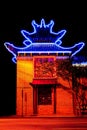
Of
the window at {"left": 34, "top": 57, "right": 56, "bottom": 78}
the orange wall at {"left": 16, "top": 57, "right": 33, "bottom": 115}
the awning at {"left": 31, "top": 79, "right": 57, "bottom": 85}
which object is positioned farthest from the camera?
the orange wall at {"left": 16, "top": 57, "right": 33, "bottom": 115}

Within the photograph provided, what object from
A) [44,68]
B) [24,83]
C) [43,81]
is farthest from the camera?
[24,83]

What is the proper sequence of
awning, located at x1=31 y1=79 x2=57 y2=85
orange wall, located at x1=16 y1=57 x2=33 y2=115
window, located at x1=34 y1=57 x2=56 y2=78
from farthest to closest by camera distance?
1. orange wall, located at x1=16 y1=57 x2=33 y2=115
2. awning, located at x1=31 y1=79 x2=57 y2=85
3. window, located at x1=34 y1=57 x2=56 y2=78

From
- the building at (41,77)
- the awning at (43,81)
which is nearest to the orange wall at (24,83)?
the building at (41,77)

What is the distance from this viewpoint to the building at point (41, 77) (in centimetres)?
3741

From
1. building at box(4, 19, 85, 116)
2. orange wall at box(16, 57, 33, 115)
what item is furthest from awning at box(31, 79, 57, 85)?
orange wall at box(16, 57, 33, 115)

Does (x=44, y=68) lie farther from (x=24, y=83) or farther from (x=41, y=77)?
(x=24, y=83)

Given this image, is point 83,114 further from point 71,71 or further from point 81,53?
point 81,53

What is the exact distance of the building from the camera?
37406 millimetres

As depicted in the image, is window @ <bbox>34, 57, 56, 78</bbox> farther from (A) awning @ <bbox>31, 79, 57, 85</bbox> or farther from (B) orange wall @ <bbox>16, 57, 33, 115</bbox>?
(B) orange wall @ <bbox>16, 57, 33, 115</bbox>

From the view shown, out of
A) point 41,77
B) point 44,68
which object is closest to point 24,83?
point 41,77

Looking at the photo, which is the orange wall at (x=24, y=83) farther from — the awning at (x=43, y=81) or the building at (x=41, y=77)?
the awning at (x=43, y=81)

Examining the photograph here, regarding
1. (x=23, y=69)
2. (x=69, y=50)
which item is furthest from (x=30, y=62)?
(x=69, y=50)

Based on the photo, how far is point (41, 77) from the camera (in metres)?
37.5

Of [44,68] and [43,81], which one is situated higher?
[44,68]
